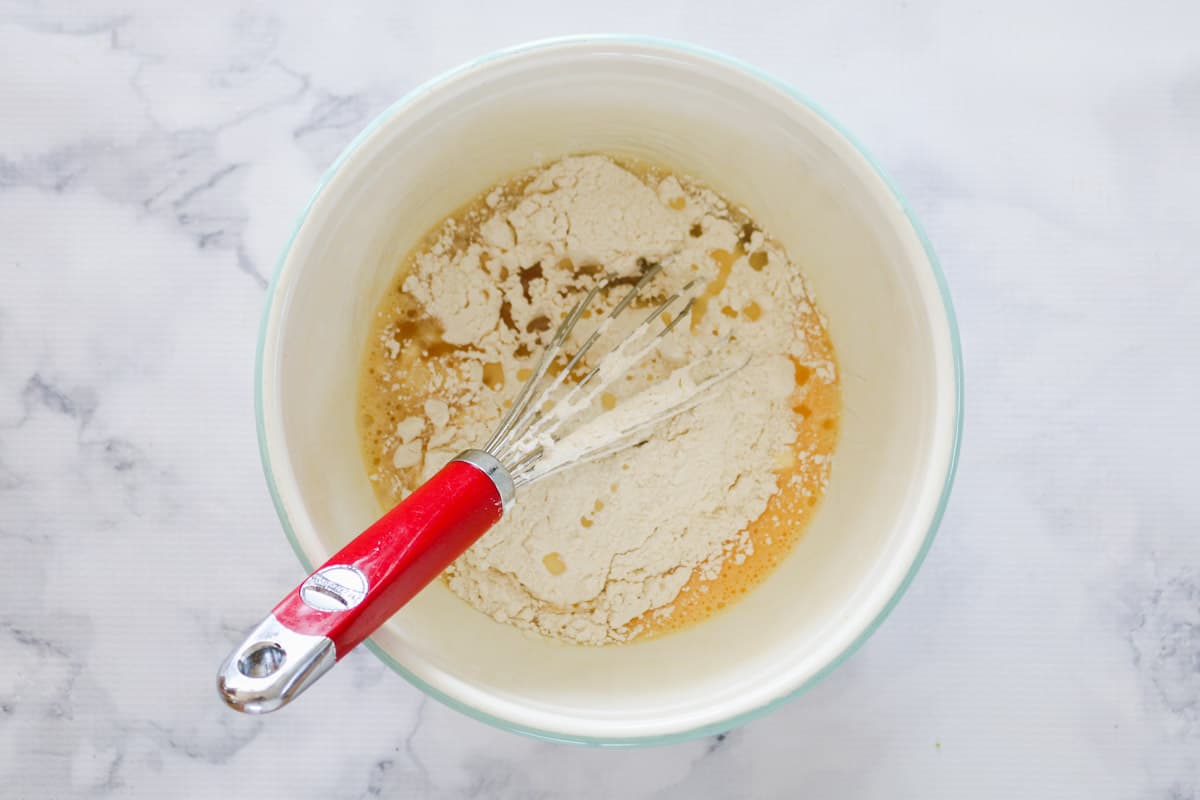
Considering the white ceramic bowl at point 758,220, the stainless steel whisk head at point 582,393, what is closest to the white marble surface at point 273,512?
the white ceramic bowl at point 758,220

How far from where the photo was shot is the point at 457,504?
22.8 inches

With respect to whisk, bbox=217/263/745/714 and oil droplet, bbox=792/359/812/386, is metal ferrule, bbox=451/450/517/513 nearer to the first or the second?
whisk, bbox=217/263/745/714

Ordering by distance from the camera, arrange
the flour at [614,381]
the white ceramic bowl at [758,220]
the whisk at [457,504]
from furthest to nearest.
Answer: the flour at [614,381] → the white ceramic bowl at [758,220] → the whisk at [457,504]

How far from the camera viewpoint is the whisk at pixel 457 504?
0.48m

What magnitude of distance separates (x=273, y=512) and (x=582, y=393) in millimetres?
249

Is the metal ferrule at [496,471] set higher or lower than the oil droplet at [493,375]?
higher

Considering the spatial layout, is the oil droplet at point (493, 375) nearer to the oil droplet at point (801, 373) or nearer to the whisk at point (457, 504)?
the whisk at point (457, 504)

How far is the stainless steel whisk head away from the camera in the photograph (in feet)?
2.26

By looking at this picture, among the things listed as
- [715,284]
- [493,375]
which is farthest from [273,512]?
[715,284]

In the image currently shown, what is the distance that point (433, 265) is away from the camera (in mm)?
734

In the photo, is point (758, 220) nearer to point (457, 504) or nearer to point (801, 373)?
point (801, 373)

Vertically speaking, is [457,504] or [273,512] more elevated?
[457,504]

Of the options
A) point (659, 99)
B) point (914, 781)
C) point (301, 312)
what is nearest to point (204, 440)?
point (301, 312)

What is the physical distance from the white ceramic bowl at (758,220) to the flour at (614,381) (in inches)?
0.9
